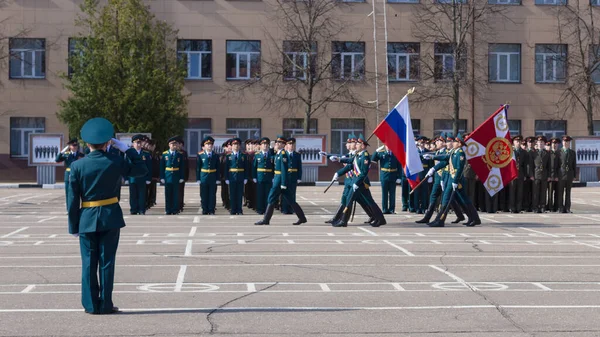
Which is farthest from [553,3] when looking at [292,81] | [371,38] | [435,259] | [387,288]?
[387,288]

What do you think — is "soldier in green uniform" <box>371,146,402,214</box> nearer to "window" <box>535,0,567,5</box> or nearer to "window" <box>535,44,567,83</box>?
"window" <box>535,44,567,83</box>

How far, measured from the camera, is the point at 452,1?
155 feet

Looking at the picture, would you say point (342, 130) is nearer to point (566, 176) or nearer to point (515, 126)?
point (515, 126)

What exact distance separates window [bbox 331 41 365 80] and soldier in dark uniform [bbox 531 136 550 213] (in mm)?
21887

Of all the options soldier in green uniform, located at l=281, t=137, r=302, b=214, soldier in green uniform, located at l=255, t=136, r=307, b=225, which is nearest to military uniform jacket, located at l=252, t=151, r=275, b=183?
soldier in green uniform, located at l=281, t=137, r=302, b=214

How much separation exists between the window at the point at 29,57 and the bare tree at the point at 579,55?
969 inches

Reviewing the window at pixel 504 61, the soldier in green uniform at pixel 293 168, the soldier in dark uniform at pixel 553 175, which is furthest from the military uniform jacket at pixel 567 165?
the window at pixel 504 61

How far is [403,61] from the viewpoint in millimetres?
48406

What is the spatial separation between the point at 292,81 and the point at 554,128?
43.5 ft

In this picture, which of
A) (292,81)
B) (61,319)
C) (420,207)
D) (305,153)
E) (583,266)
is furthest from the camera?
(292,81)

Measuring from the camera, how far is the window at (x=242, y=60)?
47.4 meters

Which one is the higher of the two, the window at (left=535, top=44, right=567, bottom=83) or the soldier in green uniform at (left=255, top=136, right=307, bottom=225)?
the window at (left=535, top=44, right=567, bottom=83)

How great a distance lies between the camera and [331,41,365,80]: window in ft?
156

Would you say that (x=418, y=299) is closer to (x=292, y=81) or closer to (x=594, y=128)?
(x=292, y=81)
